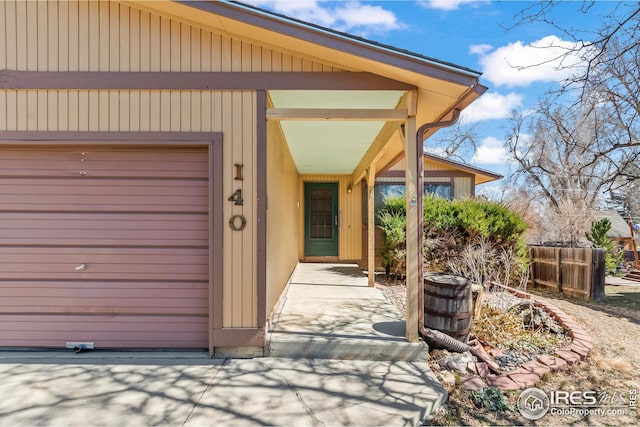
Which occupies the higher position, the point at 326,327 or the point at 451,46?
the point at 451,46

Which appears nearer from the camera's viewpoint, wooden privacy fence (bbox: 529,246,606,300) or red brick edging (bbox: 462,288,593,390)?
red brick edging (bbox: 462,288,593,390)

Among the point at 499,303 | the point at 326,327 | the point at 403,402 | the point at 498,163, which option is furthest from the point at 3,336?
the point at 498,163

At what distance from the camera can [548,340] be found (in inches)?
141

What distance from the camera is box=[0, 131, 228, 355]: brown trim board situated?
10.7 feet

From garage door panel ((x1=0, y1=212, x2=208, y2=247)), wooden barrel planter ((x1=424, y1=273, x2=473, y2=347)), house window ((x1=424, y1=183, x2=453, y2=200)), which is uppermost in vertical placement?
house window ((x1=424, y1=183, x2=453, y2=200))

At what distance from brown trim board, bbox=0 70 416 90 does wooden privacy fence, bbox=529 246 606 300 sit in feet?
18.4

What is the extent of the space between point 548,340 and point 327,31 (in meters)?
4.12

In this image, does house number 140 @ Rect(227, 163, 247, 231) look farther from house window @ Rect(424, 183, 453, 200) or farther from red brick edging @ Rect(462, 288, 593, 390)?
house window @ Rect(424, 183, 453, 200)

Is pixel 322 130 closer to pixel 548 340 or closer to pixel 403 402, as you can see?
pixel 403 402

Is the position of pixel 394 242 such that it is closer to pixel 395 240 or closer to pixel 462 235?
pixel 395 240

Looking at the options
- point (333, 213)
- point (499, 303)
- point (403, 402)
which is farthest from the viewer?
point (333, 213)

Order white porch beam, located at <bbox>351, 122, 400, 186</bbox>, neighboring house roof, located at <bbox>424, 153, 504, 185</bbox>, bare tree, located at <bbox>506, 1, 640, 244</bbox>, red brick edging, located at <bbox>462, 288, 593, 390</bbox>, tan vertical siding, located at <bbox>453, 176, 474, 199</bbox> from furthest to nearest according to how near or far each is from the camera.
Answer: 1. tan vertical siding, located at <bbox>453, 176, 474, 199</bbox>
2. neighboring house roof, located at <bbox>424, 153, 504, 185</bbox>
3. white porch beam, located at <bbox>351, 122, 400, 186</bbox>
4. bare tree, located at <bbox>506, 1, 640, 244</bbox>
5. red brick edging, located at <bbox>462, 288, 593, 390</bbox>

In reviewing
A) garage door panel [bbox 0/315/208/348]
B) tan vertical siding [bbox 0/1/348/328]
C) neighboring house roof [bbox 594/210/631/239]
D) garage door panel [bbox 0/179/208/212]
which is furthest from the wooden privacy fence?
neighboring house roof [bbox 594/210/631/239]

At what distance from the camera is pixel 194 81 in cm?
326
